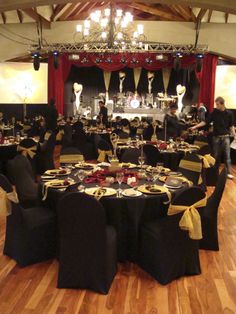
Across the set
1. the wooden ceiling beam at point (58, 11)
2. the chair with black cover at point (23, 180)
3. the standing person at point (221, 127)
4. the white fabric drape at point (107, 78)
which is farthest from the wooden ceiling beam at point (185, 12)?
the chair with black cover at point (23, 180)

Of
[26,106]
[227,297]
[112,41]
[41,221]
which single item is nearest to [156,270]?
[227,297]

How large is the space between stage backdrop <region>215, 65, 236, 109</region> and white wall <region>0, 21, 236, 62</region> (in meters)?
1.23

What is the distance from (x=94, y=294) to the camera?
3230 millimetres

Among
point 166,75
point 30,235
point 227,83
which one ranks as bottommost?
point 30,235

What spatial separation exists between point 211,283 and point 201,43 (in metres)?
9.38

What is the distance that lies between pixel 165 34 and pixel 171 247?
955 cm

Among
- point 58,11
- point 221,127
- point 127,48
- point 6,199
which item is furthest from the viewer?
point 58,11

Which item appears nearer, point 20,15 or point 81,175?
point 81,175

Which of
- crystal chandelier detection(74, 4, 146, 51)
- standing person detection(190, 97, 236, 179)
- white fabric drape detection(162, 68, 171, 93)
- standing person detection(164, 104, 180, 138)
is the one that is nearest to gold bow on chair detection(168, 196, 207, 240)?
standing person detection(190, 97, 236, 179)

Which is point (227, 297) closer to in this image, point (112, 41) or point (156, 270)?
point (156, 270)

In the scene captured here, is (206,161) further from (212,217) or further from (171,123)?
(171,123)

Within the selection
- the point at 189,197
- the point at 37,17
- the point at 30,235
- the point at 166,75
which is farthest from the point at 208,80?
the point at 30,235

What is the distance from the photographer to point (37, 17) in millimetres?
10781

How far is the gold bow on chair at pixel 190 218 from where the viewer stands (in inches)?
127
